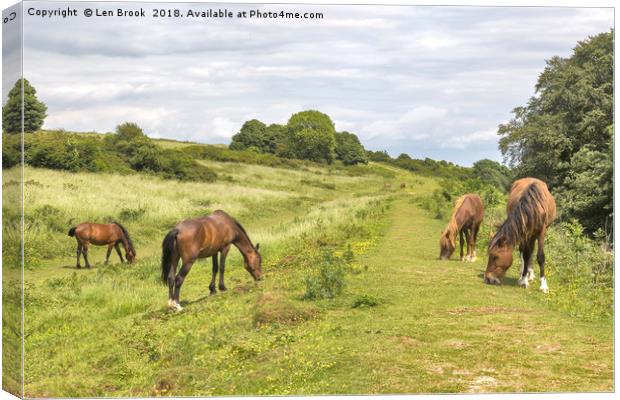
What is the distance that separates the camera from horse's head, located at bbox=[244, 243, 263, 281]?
15.5 metres

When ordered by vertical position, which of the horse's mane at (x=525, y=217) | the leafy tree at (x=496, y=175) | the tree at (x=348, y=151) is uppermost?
the tree at (x=348, y=151)

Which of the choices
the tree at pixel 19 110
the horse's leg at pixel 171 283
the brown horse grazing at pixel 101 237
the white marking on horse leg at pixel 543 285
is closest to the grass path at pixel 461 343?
the white marking on horse leg at pixel 543 285

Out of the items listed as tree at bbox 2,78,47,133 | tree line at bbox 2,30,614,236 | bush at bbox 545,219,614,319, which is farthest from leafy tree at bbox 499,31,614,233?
tree at bbox 2,78,47,133

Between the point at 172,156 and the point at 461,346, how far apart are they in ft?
68.7

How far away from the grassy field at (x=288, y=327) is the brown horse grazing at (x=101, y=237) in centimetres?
36

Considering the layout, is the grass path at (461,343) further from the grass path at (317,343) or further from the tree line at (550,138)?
the tree line at (550,138)

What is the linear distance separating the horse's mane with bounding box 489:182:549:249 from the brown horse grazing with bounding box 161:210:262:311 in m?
5.06

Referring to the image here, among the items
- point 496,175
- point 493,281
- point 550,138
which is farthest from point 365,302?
point 496,175

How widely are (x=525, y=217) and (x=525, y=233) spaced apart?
35 centimetres

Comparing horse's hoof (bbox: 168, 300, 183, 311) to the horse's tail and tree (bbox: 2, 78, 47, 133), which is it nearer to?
the horse's tail

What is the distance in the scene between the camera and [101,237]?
18219mm

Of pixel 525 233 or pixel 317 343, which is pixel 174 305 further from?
pixel 525 233

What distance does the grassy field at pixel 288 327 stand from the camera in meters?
9.89

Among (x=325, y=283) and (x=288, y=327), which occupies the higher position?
(x=325, y=283)
